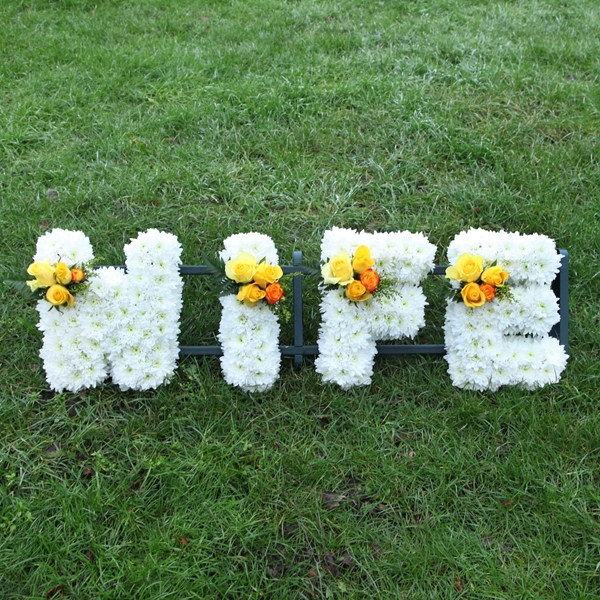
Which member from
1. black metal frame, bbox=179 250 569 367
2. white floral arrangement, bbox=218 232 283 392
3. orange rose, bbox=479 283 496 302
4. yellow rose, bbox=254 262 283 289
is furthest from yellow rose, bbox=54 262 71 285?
orange rose, bbox=479 283 496 302

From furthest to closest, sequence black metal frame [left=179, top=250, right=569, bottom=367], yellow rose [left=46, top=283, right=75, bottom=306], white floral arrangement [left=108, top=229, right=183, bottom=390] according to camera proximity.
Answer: black metal frame [left=179, top=250, right=569, bottom=367] → white floral arrangement [left=108, top=229, right=183, bottom=390] → yellow rose [left=46, top=283, right=75, bottom=306]

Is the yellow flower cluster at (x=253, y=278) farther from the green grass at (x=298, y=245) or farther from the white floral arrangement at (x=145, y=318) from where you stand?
→ the green grass at (x=298, y=245)

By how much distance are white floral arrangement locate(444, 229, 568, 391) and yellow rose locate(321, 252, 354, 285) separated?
1.41 ft

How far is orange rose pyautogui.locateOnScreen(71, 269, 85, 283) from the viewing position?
2322 mm

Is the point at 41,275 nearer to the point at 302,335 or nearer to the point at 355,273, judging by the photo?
the point at 302,335

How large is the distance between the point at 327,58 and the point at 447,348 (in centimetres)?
261

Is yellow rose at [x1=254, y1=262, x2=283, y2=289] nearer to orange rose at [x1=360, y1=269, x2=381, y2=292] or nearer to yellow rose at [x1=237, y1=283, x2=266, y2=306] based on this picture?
yellow rose at [x1=237, y1=283, x2=266, y2=306]

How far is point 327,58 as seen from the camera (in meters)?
4.21

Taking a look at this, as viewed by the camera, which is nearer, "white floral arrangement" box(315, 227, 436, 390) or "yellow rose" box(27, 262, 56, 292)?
"yellow rose" box(27, 262, 56, 292)

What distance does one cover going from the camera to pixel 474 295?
2.34 meters

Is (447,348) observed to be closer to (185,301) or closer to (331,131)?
(185,301)

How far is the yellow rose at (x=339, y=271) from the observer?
231cm

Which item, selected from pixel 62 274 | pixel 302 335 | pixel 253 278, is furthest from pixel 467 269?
pixel 62 274

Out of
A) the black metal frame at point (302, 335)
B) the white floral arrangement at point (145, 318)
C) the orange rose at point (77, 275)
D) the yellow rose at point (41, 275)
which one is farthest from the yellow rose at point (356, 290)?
the yellow rose at point (41, 275)
